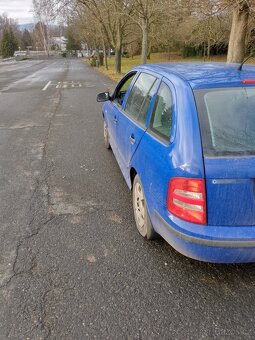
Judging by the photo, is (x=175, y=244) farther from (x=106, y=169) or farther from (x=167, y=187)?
(x=106, y=169)

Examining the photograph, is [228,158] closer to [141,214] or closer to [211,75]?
[211,75]

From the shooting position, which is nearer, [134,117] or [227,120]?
[227,120]

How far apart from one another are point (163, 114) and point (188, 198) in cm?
86

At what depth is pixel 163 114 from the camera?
271 centimetres

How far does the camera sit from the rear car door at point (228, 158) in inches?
82.8

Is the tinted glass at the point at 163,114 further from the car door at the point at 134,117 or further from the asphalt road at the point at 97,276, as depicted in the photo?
the asphalt road at the point at 97,276

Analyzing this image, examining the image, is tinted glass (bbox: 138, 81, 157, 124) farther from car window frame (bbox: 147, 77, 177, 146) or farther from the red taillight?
the red taillight

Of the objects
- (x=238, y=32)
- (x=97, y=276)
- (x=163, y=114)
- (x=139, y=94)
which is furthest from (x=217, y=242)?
(x=238, y=32)

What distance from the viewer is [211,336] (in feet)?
6.74

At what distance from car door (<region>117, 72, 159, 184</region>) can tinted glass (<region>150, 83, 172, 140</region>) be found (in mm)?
176

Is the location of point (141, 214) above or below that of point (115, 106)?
below

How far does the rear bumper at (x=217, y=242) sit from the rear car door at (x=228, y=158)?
6 centimetres

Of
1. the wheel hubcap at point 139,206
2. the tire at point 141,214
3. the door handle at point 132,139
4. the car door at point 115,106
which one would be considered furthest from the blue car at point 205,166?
the car door at point 115,106

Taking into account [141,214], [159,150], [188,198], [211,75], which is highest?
[211,75]
